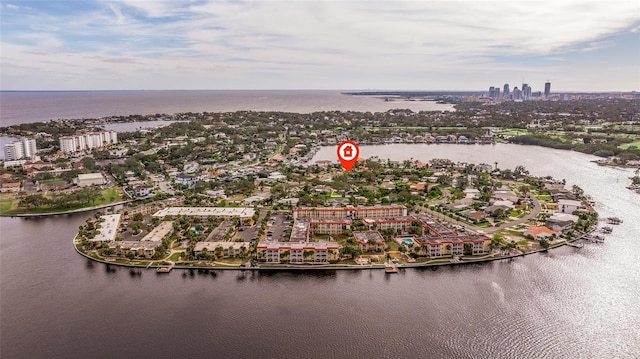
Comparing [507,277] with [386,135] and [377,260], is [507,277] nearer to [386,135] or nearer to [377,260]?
[377,260]

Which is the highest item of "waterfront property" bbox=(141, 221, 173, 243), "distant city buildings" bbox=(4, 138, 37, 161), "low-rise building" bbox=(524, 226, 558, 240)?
"distant city buildings" bbox=(4, 138, 37, 161)

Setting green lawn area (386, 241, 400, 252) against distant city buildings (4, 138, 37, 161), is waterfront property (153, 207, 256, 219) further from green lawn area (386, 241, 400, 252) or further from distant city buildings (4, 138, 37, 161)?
distant city buildings (4, 138, 37, 161)

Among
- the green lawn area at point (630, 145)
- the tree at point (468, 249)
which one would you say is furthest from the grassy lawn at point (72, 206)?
the green lawn area at point (630, 145)

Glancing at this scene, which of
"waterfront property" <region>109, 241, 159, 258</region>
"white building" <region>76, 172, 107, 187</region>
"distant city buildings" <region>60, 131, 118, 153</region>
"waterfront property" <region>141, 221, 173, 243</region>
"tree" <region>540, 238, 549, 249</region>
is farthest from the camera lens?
"distant city buildings" <region>60, 131, 118, 153</region>

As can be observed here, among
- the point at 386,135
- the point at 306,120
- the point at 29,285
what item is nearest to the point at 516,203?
the point at 29,285

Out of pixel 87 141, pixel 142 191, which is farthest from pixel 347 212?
pixel 87 141

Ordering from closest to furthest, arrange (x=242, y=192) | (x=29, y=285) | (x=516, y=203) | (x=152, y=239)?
(x=29, y=285), (x=152, y=239), (x=516, y=203), (x=242, y=192)

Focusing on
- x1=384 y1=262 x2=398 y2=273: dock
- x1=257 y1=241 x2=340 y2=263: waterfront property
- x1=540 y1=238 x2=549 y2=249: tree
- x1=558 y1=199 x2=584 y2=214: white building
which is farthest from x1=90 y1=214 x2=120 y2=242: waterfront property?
x1=558 y1=199 x2=584 y2=214: white building
